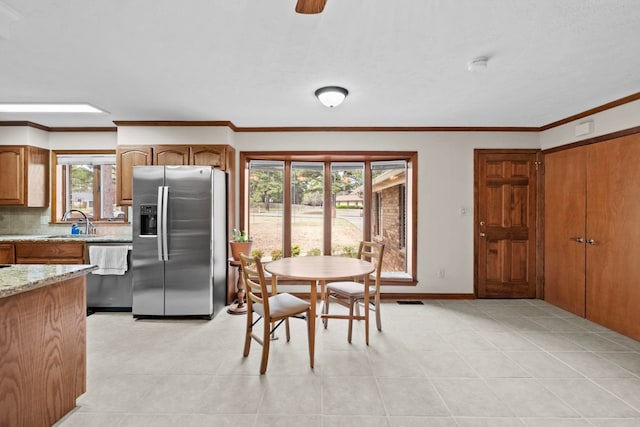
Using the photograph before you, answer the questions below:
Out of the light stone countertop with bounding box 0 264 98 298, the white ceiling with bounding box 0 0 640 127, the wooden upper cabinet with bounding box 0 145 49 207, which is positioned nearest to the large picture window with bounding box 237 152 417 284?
the white ceiling with bounding box 0 0 640 127

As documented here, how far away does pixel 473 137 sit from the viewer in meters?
4.35

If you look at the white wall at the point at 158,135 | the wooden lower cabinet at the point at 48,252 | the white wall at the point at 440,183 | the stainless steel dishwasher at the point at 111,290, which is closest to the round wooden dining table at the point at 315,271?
the white wall at the point at 440,183

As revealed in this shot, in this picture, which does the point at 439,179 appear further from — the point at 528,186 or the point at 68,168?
the point at 68,168

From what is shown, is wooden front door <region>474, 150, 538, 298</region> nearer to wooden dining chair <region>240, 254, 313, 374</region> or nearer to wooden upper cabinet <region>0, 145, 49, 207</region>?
wooden dining chair <region>240, 254, 313, 374</region>

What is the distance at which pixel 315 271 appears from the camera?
2807mm

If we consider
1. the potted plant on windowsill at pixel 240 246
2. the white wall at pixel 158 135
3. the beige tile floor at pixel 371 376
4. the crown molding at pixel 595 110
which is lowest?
the beige tile floor at pixel 371 376

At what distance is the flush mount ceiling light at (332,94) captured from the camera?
290cm

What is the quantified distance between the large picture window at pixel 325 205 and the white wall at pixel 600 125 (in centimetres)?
185

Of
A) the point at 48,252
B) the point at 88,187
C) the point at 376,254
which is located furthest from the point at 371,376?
the point at 88,187

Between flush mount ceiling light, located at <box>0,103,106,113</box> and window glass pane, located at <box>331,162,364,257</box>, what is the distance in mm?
3033

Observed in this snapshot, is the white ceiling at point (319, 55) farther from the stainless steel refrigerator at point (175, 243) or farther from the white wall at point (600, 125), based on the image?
the stainless steel refrigerator at point (175, 243)

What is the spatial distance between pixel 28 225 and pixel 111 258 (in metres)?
1.77

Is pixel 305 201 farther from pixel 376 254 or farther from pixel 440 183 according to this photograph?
pixel 440 183

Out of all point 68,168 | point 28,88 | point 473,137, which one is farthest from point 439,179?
point 68,168
